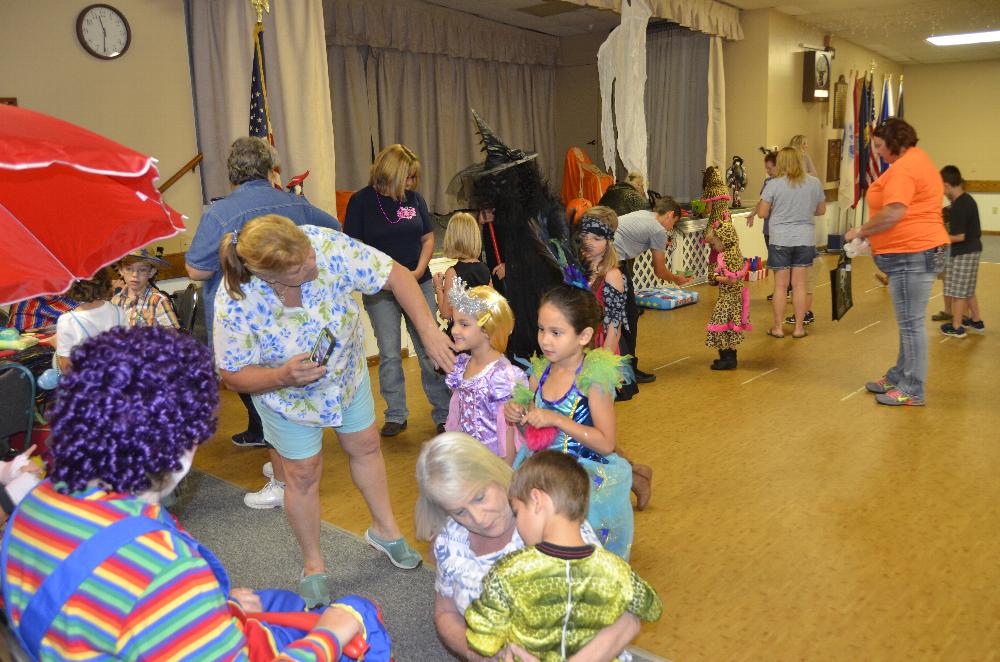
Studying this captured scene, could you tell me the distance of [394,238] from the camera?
4.04 meters

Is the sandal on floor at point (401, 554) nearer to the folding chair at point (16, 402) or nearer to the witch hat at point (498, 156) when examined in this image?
the folding chair at point (16, 402)

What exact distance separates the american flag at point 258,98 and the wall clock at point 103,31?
89 cm

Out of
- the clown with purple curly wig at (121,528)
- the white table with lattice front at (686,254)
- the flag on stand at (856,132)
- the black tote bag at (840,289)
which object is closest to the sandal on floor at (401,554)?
the clown with purple curly wig at (121,528)

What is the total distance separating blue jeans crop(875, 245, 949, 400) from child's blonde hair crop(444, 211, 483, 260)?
2257mm

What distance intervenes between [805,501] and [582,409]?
4.52ft

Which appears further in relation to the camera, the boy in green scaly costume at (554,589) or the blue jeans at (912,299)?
the blue jeans at (912,299)

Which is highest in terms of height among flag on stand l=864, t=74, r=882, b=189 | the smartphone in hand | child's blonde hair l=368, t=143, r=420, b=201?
flag on stand l=864, t=74, r=882, b=189

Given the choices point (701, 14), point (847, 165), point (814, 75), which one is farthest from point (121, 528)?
point (847, 165)

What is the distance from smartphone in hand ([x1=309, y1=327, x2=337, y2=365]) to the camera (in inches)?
89.0

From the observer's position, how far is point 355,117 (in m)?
9.55

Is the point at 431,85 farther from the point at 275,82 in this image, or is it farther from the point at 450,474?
the point at 450,474

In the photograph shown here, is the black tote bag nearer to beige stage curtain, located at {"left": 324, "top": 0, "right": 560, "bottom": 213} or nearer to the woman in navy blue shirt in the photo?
the woman in navy blue shirt

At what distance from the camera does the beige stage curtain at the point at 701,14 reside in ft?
26.7

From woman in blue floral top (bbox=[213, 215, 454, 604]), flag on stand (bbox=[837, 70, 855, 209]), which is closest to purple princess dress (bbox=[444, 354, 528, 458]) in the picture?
woman in blue floral top (bbox=[213, 215, 454, 604])
